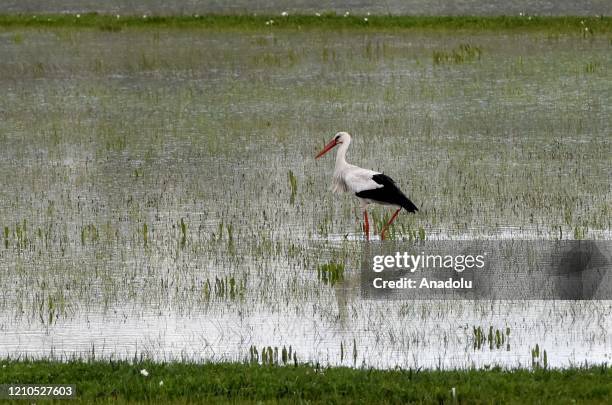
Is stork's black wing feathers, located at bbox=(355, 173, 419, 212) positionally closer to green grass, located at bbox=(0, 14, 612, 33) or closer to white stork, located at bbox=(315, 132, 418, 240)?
white stork, located at bbox=(315, 132, 418, 240)

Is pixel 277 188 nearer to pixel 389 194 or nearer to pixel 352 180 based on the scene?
pixel 352 180

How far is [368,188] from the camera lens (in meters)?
12.3

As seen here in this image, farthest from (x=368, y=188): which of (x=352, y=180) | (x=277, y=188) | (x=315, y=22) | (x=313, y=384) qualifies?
(x=315, y=22)

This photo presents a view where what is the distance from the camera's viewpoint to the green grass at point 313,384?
7566 millimetres

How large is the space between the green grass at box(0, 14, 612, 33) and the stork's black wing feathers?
19032 mm

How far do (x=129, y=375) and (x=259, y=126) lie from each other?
38.4 ft

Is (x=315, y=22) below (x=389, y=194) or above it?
above

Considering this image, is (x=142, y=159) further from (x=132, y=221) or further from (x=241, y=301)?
(x=241, y=301)

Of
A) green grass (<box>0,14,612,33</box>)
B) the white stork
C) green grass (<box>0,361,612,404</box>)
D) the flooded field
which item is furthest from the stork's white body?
green grass (<box>0,14,612,33</box>)

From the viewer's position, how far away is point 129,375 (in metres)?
7.90

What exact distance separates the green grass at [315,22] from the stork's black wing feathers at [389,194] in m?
19.0

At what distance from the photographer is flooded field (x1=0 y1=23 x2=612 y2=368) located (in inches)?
376

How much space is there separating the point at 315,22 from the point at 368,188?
66.6 feet

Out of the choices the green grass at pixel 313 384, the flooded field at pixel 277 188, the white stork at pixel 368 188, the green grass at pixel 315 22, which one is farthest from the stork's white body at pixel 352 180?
the green grass at pixel 315 22
